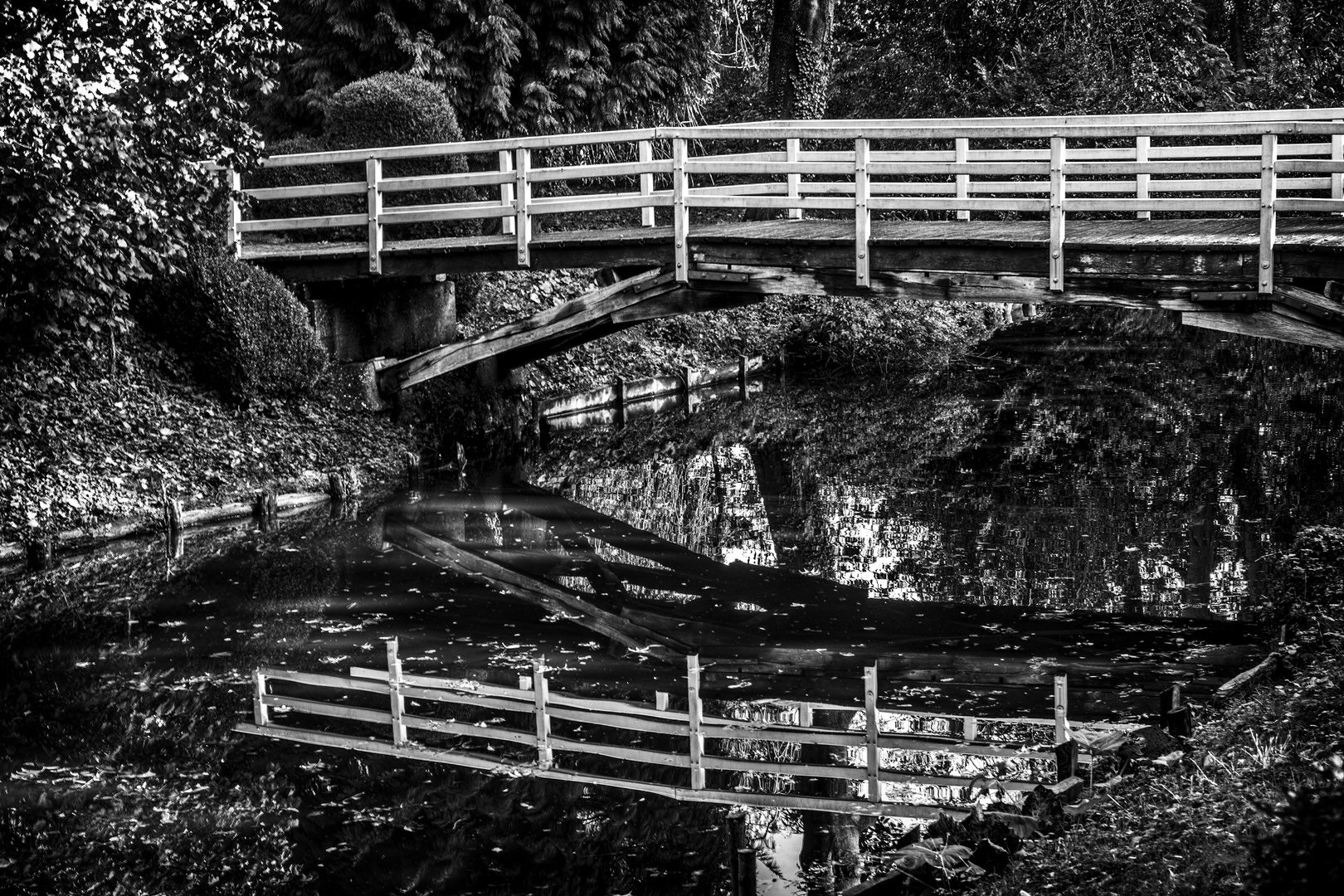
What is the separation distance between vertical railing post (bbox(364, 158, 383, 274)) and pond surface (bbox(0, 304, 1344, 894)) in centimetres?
303

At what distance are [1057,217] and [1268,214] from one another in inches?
73.4

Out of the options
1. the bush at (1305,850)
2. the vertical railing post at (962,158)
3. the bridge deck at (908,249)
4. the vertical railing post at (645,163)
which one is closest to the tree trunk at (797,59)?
the vertical railing post at (645,163)

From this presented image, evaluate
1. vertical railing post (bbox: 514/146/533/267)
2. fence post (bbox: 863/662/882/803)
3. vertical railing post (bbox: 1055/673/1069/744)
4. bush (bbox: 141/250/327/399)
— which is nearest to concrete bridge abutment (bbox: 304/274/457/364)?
bush (bbox: 141/250/327/399)

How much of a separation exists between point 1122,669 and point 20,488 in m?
11.2

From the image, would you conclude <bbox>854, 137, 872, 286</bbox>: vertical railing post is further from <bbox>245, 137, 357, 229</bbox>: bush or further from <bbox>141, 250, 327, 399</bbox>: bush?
<bbox>245, 137, 357, 229</bbox>: bush

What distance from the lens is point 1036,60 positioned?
92.4 feet

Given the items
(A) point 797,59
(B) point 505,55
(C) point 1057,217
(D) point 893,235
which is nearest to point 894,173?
(D) point 893,235

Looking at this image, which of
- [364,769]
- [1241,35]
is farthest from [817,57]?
[364,769]

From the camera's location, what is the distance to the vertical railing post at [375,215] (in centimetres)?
1723

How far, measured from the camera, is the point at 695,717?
31.6 feet

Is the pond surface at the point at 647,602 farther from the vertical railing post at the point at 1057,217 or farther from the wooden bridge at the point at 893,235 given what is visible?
the vertical railing post at the point at 1057,217

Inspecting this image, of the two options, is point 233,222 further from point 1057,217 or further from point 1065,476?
point 1065,476

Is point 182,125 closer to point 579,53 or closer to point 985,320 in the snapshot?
point 579,53

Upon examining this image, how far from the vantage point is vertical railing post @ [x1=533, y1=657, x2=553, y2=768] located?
921 centimetres
